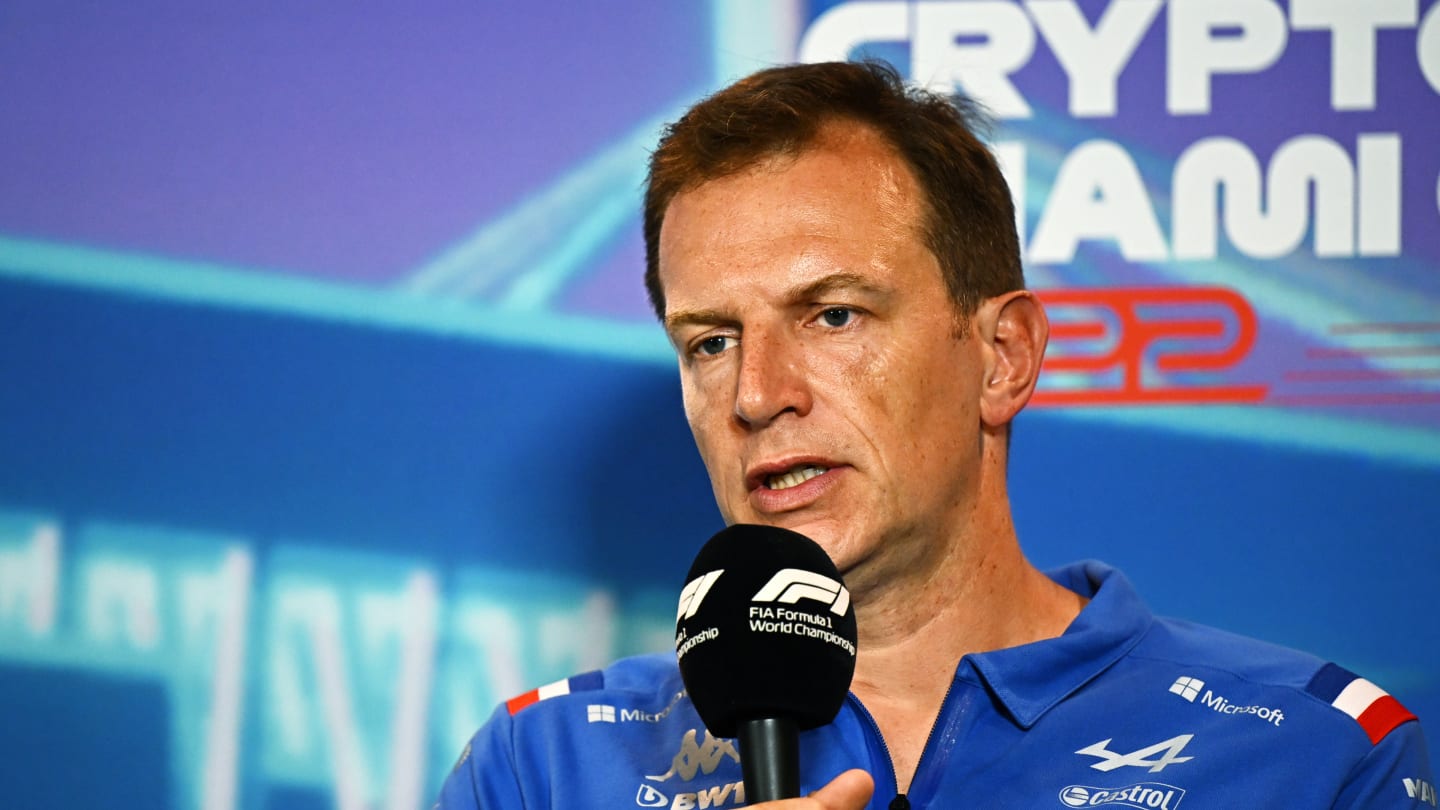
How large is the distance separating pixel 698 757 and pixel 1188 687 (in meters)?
0.54

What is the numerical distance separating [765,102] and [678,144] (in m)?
0.13

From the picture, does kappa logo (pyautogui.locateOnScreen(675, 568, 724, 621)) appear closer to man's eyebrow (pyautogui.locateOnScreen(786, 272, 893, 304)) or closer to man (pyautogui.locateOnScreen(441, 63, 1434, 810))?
man (pyautogui.locateOnScreen(441, 63, 1434, 810))

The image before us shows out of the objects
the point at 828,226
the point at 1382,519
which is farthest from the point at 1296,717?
the point at 828,226

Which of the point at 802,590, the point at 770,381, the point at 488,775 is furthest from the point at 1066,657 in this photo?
the point at 488,775

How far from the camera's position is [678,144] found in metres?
1.90

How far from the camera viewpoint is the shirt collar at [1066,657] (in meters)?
1.72

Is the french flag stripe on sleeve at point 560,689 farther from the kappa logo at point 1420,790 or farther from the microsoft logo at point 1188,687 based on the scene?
the kappa logo at point 1420,790

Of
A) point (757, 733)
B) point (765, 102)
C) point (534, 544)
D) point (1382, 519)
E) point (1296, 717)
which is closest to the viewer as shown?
point (757, 733)

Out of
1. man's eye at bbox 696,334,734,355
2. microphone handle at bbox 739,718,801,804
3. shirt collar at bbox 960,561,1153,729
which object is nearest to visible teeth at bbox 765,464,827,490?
man's eye at bbox 696,334,734,355

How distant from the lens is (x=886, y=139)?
6.04 ft

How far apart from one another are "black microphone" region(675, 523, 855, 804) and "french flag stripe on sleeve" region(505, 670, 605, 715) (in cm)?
58

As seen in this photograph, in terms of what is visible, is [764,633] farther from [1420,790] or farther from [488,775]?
[1420,790]

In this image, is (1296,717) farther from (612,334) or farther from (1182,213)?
(612,334)

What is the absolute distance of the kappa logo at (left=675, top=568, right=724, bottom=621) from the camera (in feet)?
4.41
